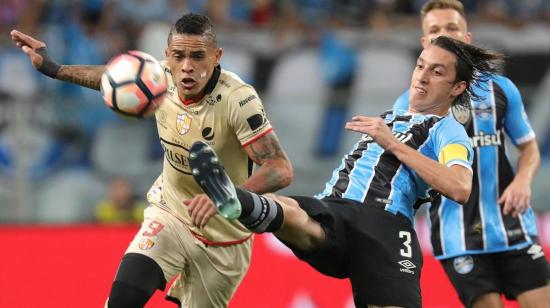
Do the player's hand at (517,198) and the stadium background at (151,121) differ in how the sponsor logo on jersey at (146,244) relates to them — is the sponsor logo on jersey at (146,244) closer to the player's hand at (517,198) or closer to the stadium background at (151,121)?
the player's hand at (517,198)

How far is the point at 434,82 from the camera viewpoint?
18.4ft

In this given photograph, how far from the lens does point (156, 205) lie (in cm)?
612

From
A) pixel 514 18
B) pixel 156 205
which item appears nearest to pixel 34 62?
pixel 156 205

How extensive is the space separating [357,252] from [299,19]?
649 cm

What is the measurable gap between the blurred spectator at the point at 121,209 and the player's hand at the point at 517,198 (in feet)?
15.4

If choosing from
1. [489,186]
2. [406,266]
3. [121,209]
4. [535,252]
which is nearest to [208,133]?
[406,266]

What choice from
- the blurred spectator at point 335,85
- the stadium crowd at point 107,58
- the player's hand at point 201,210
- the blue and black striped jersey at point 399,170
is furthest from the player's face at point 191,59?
the blurred spectator at point 335,85

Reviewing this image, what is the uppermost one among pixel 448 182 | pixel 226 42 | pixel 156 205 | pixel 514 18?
pixel 514 18

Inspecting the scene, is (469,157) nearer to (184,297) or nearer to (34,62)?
(184,297)

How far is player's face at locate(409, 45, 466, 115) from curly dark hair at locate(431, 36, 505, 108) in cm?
3

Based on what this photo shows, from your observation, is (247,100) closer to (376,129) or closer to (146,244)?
(376,129)

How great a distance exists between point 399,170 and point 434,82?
1.80 ft

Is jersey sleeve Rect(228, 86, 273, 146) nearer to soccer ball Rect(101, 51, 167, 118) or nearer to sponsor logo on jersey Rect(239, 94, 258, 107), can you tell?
sponsor logo on jersey Rect(239, 94, 258, 107)

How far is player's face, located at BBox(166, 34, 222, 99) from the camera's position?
5594 mm
